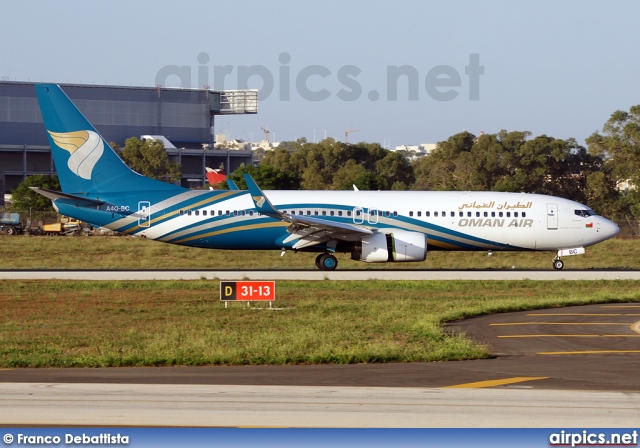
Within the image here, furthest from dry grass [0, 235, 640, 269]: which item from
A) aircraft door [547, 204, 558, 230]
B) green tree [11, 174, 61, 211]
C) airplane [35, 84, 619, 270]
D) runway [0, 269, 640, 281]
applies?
green tree [11, 174, 61, 211]

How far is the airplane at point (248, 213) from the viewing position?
38.8 m

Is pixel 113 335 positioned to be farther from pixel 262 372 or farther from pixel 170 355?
pixel 262 372

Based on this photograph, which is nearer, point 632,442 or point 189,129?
point 632,442

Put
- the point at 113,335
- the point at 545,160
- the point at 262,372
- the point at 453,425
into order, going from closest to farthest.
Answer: the point at 453,425
the point at 262,372
the point at 113,335
the point at 545,160

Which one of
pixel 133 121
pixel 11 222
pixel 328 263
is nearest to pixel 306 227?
pixel 328 263

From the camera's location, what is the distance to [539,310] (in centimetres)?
2688

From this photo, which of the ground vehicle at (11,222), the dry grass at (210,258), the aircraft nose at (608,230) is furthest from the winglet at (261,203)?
the ground vehicle at (11,222)

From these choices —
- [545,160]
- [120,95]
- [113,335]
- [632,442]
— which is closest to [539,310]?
[113,335]

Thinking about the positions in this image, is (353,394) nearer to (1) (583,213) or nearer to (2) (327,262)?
(2) (327,262)

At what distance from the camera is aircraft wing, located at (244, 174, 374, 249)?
3722cm

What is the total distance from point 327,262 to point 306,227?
2337mm

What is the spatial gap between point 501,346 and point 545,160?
3473 inches

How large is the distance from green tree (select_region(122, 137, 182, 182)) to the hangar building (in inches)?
390

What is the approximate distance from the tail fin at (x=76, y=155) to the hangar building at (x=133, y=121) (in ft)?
271
